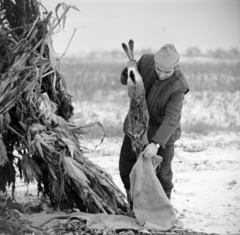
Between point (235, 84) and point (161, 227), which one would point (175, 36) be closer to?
point (235, 84)

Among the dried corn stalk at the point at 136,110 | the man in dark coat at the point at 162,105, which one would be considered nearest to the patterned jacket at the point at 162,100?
the man in dark coat at the point at 162,105

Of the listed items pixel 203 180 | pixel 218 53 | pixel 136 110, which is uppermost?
pixel 218 53

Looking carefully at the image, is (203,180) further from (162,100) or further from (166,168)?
(162,100)

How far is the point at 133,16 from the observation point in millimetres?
20250

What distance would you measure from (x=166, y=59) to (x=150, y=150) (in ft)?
2.04

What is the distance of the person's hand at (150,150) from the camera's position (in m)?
3.25

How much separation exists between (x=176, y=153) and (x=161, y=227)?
211 cm

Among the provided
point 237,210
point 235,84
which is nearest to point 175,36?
point 235,84

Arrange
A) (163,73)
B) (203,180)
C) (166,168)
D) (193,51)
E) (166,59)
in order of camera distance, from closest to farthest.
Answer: (166,59) < (163,73) < (166,168) < (203,180) < (193,51)

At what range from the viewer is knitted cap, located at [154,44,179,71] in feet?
10.4

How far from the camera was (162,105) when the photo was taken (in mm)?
3391

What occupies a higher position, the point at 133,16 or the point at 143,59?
the point at 133,16

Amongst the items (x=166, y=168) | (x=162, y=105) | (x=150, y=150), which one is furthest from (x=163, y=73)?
(x=166, y=168)

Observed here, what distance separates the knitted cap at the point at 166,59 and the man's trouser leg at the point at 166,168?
2.13 feet
